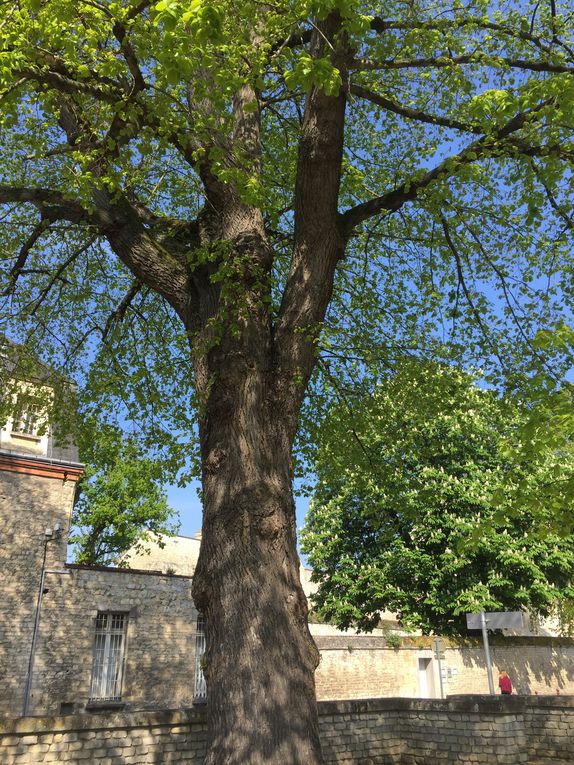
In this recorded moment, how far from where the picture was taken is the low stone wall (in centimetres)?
702

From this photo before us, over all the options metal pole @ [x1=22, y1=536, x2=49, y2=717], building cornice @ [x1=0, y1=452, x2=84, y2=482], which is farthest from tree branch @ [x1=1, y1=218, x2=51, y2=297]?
metal pole @ [x1=22, y1=536, x2=49, y2=717]

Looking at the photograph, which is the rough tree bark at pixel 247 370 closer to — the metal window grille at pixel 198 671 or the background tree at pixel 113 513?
the metal window grille at pixel 198 671

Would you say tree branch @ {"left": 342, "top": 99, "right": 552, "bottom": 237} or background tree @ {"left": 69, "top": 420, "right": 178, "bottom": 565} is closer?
tree branch @ {"left": 342, "top": 99, "right": 552, "bottom": 237}

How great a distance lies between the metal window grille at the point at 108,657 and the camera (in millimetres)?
15242

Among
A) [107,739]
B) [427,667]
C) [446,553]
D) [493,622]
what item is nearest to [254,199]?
[107,739]

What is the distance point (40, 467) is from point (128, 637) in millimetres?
4803

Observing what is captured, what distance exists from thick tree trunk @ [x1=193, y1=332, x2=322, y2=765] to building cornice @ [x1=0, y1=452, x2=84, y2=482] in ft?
37.4

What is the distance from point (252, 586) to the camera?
4.99m

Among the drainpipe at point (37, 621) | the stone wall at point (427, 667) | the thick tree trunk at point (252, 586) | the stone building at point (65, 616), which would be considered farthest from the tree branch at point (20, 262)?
the stone wall at point (427, 667)

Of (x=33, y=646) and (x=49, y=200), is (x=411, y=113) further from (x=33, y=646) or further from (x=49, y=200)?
(x=33, y=646)

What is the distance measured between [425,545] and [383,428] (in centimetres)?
1190

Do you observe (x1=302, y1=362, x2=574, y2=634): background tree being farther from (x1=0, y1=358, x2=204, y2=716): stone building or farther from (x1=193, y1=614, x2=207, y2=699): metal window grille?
(x1=0, y1=358, x2=204, y2=716): stone building

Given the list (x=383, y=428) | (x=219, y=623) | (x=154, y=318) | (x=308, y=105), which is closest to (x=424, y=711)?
(x=383, y=428)

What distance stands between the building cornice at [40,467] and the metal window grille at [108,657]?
3.60 m
